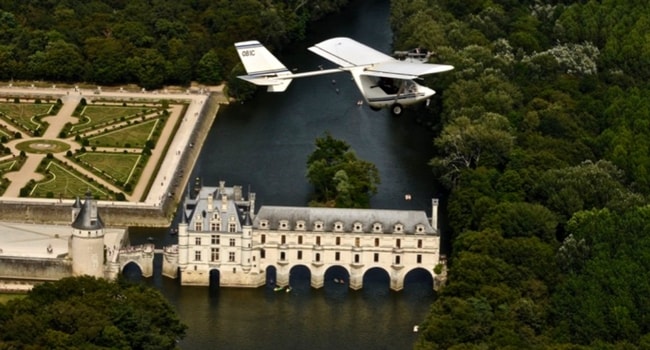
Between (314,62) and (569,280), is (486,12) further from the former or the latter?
(569,280)

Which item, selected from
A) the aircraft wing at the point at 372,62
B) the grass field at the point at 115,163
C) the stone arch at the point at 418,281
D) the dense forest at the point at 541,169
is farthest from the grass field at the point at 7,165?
the stone arch at the point at 418,281

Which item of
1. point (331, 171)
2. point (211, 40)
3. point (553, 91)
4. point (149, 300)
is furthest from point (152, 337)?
point (211, 40)

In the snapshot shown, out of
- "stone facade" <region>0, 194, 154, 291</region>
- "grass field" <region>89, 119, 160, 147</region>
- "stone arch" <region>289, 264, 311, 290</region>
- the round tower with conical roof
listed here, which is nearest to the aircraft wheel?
"stone arch" <region>289, 264, 311, 290</region>

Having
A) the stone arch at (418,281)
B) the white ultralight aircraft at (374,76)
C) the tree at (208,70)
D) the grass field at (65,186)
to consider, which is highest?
the tree at (208,70)

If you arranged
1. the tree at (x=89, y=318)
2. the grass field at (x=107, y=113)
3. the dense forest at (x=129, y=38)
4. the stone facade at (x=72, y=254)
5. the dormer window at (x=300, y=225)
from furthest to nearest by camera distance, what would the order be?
the dense forest at (x=129, y=38) < the grass field at (x=107, y=113) < the dormer window at (x=300, y=225) < the stone facade at (x=72, y=254) < the tree at (x=89, y=318)

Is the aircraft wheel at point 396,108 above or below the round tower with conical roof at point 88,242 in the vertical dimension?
above

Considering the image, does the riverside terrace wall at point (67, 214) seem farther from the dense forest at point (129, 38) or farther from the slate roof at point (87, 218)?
the dense forest at point (129, 38)
